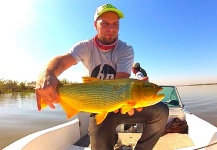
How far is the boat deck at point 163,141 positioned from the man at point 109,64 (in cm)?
195

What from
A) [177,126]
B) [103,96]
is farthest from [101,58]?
[177,126]

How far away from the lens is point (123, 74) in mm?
2838

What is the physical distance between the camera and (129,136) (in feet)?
18.4

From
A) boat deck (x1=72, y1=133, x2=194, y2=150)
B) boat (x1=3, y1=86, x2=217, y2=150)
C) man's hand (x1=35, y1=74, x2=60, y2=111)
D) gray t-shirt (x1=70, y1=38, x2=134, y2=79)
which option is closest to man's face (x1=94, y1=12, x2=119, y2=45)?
gray t-shirt (x1=70, y1=38, x2=134, y2=79)

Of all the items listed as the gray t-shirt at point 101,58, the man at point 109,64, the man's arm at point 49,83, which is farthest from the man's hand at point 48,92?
the gray t-shirt at point 101,58

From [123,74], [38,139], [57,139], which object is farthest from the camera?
[57,139]

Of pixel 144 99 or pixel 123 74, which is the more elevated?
pixel 123 74

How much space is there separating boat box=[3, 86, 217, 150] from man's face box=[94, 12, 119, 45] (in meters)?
1.79

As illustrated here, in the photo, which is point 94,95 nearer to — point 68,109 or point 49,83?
point 68,109

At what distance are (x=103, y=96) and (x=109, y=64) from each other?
3.65 feet

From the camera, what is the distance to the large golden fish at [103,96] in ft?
6.67

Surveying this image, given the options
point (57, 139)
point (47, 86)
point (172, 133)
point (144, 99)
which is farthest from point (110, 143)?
point (172, 133)

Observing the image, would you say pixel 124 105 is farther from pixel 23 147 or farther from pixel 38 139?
pixel 38 139

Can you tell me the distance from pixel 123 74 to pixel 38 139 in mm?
1792
